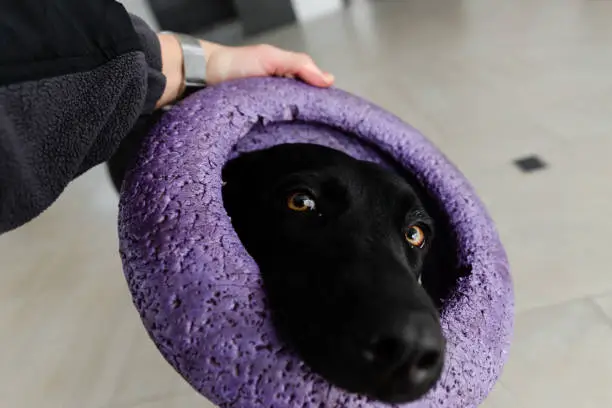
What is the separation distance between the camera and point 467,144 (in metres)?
1.79

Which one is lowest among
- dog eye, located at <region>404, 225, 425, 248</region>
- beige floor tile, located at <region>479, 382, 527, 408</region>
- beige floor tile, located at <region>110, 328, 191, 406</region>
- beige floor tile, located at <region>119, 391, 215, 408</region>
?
beige floor tile, located at <region>479, 382, 527, 408</region>

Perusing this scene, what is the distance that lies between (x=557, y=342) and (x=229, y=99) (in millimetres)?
675

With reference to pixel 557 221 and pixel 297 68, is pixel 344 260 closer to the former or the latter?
pixel 297 68

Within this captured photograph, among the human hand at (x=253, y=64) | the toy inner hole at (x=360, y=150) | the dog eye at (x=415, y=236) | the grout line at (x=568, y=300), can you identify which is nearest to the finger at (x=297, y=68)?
the human hand at (x=253, y=64)

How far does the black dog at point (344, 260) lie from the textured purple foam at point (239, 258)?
40mm

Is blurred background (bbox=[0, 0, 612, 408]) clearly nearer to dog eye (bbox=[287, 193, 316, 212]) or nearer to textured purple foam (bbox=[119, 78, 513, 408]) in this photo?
textured purple foam (bbox=[119, 78, 513, 408])

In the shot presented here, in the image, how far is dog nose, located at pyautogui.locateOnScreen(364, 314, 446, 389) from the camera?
572mm

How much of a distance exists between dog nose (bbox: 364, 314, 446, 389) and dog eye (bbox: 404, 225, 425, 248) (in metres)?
0.26

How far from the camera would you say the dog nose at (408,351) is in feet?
1.88

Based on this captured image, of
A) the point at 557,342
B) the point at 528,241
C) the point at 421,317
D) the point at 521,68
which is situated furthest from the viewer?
the point at 521,68

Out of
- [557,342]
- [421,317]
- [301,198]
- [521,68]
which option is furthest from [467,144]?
[421,317]

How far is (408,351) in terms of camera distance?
0.57 meters

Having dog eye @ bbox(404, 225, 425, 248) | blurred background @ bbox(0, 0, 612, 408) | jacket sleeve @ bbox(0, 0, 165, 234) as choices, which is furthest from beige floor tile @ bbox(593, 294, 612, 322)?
jacket sleeve @ bbox(0, 0, 165, 234)

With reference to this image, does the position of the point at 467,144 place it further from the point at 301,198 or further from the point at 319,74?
the point at 301,198
